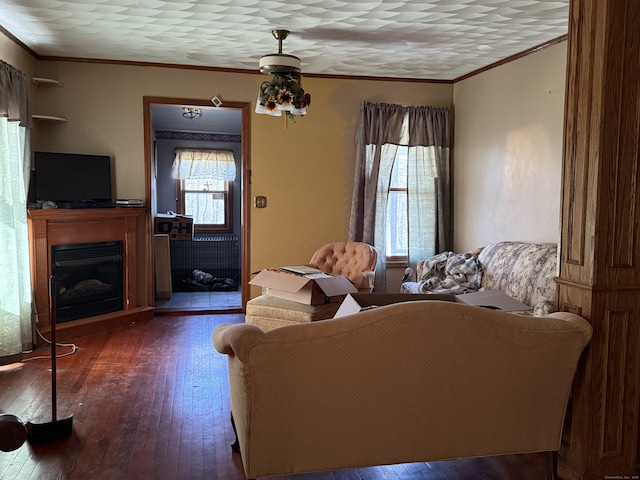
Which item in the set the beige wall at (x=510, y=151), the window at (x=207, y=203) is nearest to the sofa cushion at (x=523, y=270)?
the beige wall at (x=510, y=151)

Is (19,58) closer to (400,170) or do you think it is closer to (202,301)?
(202,301)

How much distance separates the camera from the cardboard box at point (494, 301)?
8.35 feet

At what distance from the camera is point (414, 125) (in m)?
5.77

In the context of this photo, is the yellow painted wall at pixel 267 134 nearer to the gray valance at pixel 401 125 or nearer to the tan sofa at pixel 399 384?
the gray valance at pixel 401 125

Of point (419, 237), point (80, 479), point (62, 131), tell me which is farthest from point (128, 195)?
point (80, 479)

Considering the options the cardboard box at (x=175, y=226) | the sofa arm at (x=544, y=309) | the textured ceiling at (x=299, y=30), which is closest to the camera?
the sofa arm at (x=544, y=309)

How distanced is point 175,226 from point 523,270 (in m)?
4.68

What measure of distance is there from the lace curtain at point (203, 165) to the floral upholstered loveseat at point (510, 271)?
13.9 feet

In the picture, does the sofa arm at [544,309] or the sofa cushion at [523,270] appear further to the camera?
the sofa cushion at [523,270]

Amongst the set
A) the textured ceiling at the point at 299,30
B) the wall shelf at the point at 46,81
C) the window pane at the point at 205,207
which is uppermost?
the textured ceiling at the point at 299,30

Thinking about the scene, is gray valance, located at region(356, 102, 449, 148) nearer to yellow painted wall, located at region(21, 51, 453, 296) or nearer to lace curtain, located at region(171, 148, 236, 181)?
yellow painted wall, located at region(21, 51, 453, 296)

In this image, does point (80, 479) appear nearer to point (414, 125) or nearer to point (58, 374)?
point (58, 374)

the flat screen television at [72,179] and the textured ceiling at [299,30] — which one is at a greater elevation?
the textured ceiling at [299,30]

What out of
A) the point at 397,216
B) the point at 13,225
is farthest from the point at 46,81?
the point at 397,216
